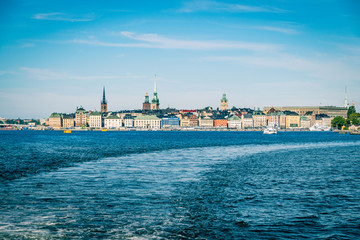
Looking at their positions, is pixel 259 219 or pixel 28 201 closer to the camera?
pixel 259 219

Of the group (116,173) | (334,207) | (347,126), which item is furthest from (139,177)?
(347,126)

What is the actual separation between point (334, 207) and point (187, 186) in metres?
7.21

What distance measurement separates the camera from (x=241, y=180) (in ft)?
74.1

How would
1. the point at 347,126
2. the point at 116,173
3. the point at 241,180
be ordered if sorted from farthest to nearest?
the point at 347,126 → the point at 116,173 → the point at 241,180

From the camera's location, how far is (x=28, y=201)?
16047mm

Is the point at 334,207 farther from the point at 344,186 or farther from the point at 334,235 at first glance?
the point at 344,186

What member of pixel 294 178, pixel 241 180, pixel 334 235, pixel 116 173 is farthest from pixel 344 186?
pixel 116 173

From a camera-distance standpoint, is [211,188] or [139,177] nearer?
[211,188]

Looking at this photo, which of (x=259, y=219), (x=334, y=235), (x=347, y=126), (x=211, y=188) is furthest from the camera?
(x=347, y=126)

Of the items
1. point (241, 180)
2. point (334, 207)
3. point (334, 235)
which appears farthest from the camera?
point (241, 180)

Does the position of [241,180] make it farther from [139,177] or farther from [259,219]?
[259,219]

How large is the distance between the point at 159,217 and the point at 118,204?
2468 mm

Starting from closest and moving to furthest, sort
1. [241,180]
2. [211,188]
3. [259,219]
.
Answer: [259,219], [211,188], [241,180]

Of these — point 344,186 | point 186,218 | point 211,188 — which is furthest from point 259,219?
point 344,186
